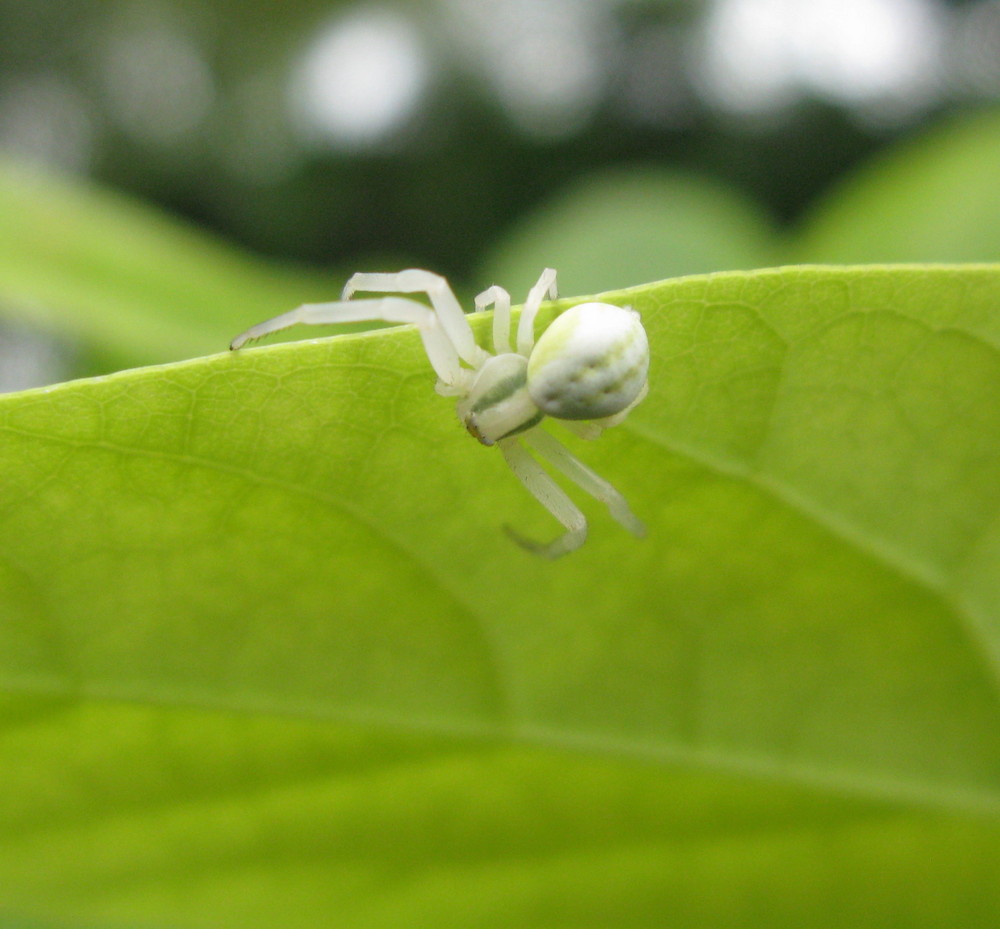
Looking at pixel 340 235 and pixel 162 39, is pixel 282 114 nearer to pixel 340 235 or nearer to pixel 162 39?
pixel 340 235

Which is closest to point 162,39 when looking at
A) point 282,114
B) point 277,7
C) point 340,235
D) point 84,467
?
point 277,7

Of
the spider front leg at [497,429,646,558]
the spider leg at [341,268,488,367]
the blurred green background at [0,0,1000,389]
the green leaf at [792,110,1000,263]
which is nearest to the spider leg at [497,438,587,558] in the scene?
the spider front leg at [497,429,646,558]

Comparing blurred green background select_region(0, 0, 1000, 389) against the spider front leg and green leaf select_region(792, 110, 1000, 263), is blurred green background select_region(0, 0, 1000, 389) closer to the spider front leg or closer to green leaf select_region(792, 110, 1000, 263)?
green leaf select_region(792, 110, 1000, 263)

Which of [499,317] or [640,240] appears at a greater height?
[499,317]

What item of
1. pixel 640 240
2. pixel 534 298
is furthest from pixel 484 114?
pixel 534 298

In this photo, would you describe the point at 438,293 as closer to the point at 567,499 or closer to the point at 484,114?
the point at 567,499

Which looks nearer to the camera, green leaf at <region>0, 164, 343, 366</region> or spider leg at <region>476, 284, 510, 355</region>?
spider leg at <region>476, 284, 510, 355</region>
